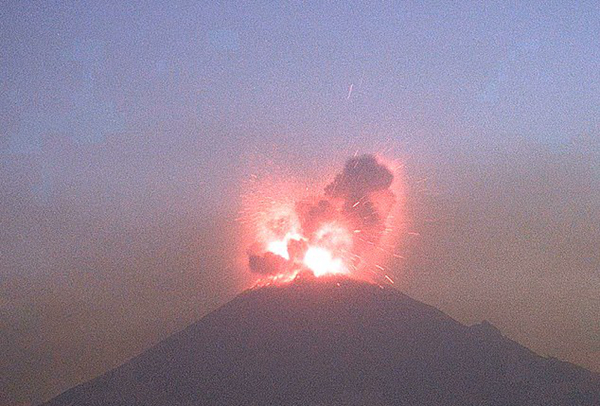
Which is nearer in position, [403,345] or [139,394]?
[139,394]

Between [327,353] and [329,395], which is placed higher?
[327,353]

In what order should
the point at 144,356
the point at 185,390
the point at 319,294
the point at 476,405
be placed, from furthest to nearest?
the point at 319,294 → the point at 144,356 → the point at 185,390 → the point at 476,405

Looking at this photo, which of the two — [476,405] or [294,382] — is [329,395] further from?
[476,405]

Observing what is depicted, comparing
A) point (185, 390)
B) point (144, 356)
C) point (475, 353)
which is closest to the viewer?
point (185, 390)

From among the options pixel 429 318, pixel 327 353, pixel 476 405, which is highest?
pixel 429 318

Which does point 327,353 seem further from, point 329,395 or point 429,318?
point 429,318

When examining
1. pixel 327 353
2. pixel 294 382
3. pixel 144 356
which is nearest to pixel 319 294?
pixel 327 353
